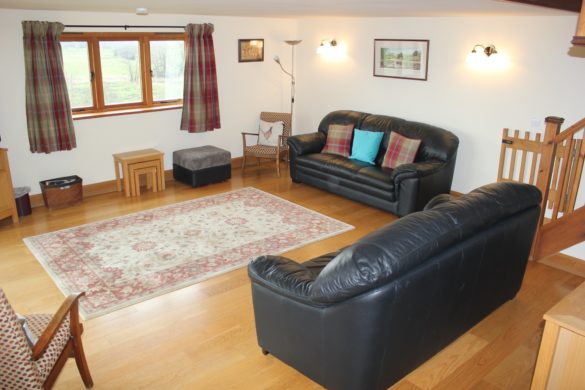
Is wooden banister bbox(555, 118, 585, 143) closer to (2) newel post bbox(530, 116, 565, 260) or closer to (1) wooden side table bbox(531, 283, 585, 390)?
(2) newel post bbox(530, 116, 565, 260)

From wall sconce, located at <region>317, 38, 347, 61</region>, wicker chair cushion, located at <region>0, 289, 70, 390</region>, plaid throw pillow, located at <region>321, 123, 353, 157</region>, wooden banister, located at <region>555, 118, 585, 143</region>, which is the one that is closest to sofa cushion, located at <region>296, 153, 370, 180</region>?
plaid throw pillow, located at <region>321, 123, 353, 157</region>

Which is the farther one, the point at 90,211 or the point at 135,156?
Result: the point at 135,156

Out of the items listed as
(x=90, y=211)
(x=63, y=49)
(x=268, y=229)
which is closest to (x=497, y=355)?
(x=268, y=229)

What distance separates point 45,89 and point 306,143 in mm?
3144

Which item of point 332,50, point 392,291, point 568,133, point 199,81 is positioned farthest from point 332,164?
point 392,291

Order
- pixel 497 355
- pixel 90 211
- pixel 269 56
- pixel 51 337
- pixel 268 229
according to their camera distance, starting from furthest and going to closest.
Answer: pixel 269 56 → pixel 90 211 → pixel 268 229 → pixel 497 355 → pixel 51 337

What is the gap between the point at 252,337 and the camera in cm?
346

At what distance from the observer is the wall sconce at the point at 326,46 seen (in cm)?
709

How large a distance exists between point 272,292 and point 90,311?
1659 mm

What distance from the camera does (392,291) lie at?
2465mm

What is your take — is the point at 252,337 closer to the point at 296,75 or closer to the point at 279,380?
the point at 279,380

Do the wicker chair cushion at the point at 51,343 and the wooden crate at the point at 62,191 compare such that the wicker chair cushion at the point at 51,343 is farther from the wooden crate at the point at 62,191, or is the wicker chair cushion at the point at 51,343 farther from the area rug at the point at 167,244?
the wooden crate at the point at 62,191

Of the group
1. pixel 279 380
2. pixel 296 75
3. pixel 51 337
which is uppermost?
pixel 296 75

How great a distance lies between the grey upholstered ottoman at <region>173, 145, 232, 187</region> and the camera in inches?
257
